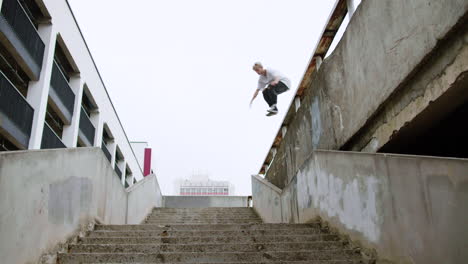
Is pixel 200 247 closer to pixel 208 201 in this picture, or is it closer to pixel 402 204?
pixel 402 204

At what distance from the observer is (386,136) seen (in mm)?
5062

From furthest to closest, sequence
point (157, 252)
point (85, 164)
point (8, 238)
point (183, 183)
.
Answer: point (183, 183) < point (85, 164) < point (157, 252) < point (8, 238)

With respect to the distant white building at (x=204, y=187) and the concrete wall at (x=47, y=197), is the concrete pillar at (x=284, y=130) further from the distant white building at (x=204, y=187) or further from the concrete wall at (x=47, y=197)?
the distant white building at (x=204, y=187)

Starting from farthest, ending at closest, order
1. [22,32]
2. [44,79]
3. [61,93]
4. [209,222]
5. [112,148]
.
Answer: [112,148], [61,93], [44,79], [22,32], [209,222]

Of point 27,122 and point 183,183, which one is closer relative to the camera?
point 27,122

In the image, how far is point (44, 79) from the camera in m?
12.8

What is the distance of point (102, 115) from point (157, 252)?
693 inches

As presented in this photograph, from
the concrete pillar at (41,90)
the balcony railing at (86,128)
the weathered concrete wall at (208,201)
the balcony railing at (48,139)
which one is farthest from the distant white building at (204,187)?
the concrete pillar at (41,90)

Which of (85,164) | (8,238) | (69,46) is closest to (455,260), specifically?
(8,238)

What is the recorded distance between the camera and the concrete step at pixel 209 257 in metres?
4.10

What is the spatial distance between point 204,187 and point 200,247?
70.4 m

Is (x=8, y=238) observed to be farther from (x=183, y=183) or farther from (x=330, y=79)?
(x=183, y=183)

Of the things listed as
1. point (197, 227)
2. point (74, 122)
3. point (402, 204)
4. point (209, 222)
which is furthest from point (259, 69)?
point (74, 122)

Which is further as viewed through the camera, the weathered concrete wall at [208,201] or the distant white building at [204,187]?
the distant white building at [204,187]
